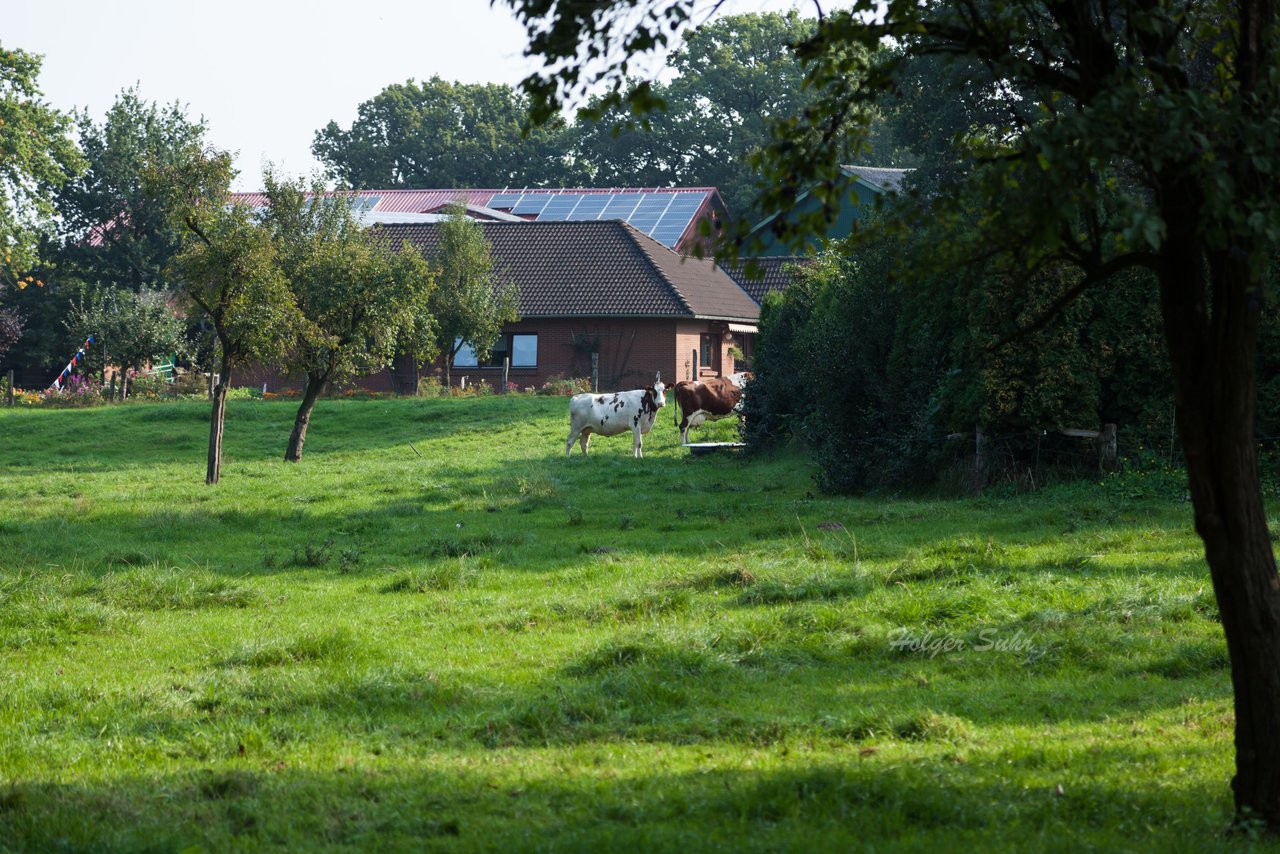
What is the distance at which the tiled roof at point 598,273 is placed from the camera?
50.0m

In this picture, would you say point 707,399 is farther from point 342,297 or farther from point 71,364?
point 71,364

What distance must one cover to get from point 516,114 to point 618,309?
4564 cm

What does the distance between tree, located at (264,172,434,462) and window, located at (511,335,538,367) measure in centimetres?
2018

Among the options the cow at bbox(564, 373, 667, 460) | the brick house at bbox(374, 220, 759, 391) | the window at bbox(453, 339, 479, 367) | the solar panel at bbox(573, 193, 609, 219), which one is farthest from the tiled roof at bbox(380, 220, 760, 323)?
the cow at bbox(564, 373, 667, 460)

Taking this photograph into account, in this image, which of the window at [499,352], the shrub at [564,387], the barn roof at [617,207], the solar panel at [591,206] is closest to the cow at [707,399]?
the shrub at [564,387]

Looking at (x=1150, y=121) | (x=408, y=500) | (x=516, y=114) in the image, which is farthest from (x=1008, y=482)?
(x=516, y=114)

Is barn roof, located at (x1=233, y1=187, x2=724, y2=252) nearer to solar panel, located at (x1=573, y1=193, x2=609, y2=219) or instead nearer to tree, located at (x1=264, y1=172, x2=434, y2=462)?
solar panel, located at (x1=573, y1=193, x2=609, y2=219)

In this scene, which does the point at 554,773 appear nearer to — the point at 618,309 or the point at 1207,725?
the point at 1207,725

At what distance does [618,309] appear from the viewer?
163 feet

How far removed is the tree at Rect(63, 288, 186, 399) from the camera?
45.9 m

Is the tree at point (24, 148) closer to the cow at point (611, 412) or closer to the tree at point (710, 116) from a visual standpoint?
the cow at point (611, 412)

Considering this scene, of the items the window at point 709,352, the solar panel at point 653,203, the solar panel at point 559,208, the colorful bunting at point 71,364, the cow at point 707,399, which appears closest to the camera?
the cow at point 707,399

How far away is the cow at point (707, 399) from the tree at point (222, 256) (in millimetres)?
12383

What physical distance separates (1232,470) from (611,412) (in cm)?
2615
